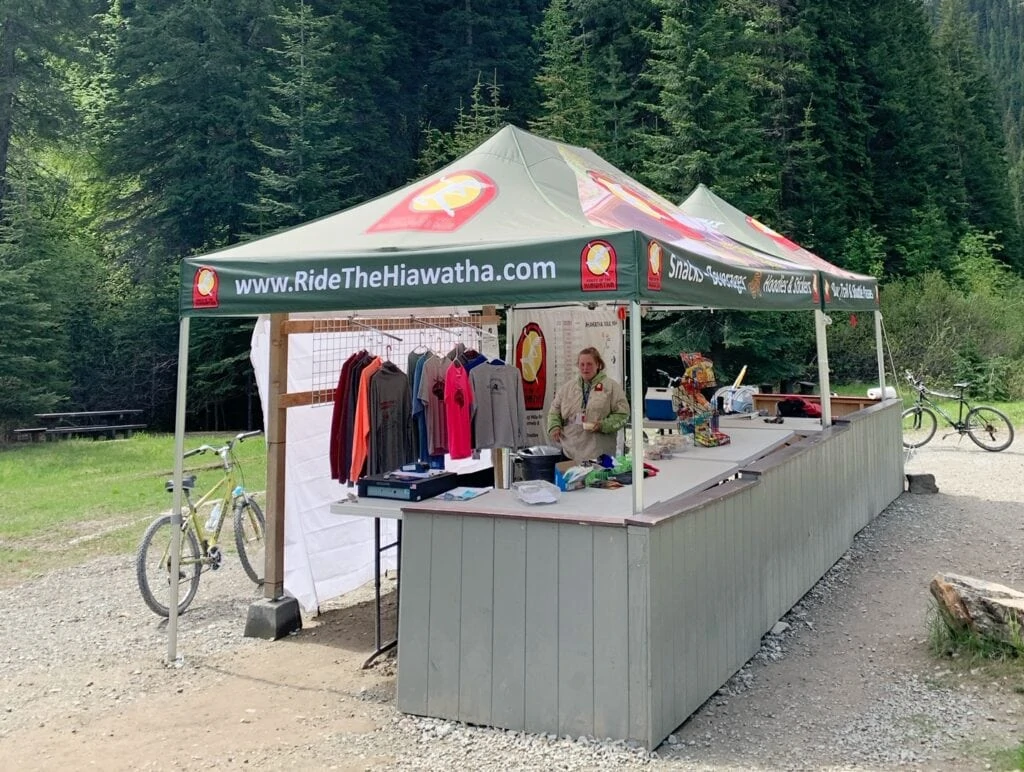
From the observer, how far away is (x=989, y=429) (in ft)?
39.4

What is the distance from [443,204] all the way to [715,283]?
1512 mm

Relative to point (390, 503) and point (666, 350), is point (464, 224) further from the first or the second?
point (666, 350)

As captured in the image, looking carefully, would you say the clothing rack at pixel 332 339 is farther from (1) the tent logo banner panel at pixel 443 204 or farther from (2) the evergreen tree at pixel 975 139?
(2) the evergreen tree at pixel 975 139

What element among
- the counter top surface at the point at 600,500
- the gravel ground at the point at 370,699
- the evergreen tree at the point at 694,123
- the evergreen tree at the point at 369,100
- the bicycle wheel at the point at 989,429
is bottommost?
the gravel ground at the point at 370,699

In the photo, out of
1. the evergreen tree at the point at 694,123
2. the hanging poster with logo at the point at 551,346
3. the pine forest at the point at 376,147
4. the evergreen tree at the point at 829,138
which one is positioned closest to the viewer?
the hanging poster with logo at the point at 551,346

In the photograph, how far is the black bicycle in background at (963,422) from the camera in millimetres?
11977

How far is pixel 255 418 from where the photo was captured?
22.4 m

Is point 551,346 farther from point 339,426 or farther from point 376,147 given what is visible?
point 376,147

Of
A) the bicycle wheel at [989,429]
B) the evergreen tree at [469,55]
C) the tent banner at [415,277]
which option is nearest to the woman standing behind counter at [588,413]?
the tent banner at [415,277]

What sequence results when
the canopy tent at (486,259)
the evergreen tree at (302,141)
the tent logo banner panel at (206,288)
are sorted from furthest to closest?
→ 1. the evergreen tree at (302,141)
2. the tent logo banner panel at (206,288)
3. the canopy tent at (486,259)

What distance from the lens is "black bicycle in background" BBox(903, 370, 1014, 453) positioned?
1198 centimetres

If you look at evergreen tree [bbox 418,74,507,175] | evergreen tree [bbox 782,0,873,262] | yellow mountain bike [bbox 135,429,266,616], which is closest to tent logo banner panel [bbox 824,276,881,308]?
yellow mountain bike [bbox 135,429,266,616]

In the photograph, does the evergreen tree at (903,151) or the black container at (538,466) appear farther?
the evergreen tree at (903,151)

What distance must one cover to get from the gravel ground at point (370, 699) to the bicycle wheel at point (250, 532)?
0.75 ft
